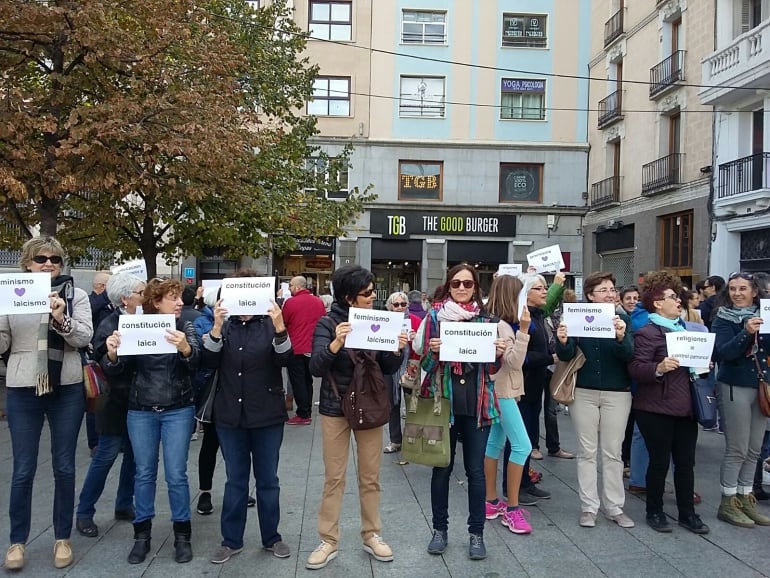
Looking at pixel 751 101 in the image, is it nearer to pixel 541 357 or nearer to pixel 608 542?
pixel 541 357

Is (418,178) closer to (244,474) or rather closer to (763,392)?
(763,392)

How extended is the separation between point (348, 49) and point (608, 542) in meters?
23.8

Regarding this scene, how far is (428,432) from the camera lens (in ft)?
15.0

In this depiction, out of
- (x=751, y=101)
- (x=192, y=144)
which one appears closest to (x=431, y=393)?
(x=192, y=144)

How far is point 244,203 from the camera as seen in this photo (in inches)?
508

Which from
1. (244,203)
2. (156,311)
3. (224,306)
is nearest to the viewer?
(224,306)

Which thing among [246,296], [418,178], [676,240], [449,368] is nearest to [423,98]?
[418,178]

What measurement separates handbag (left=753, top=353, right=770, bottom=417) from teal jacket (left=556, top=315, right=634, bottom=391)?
1092mm

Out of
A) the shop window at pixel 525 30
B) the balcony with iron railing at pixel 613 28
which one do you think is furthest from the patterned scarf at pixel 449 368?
the shop window at pixel 525 30

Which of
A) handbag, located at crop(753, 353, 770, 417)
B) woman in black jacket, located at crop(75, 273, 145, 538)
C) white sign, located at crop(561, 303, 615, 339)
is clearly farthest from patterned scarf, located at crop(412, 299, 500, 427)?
handbag, located at crop(753, 353, 770, 417)

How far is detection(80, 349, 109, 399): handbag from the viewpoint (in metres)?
4.68

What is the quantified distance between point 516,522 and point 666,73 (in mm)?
19700

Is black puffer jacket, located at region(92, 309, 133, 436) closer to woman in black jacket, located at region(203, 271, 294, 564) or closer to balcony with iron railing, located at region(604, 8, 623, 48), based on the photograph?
woman in black jacket, located at region(203, 271, 294, 564)

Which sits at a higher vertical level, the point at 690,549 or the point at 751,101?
the point at 751,101
